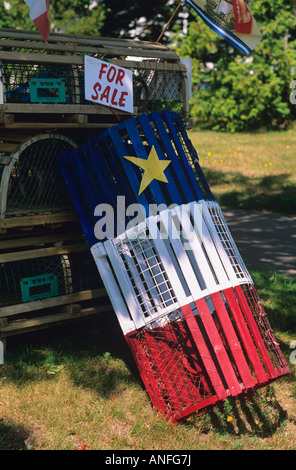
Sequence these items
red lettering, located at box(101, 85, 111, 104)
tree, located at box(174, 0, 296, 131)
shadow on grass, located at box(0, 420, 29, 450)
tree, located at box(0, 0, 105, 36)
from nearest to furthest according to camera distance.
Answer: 1. shadow on grass, located at box(0, 420, 29, 450)
2. red lettering, located at box(101, 85, 111, 104)
3. tree, located at box(174, 0, 296, 131)
4. tree, located at box(0, 0, 105, 36)

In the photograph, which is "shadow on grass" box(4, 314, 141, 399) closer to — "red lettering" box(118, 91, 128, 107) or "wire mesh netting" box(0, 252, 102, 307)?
"wire mesh netting" box(0, 252, 102, 307)

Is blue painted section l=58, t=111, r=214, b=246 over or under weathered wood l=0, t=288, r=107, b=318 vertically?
over

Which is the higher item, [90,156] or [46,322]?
[90,156]

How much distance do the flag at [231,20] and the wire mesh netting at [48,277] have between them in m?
2.40

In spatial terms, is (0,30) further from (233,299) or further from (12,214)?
(233,299)

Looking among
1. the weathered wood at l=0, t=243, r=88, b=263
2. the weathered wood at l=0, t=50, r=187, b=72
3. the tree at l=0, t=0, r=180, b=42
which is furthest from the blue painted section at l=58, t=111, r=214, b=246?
the tree at l=0, t=0, r=180, b=42

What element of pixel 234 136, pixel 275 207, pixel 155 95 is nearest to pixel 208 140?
pixel 234 136

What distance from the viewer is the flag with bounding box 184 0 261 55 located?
477cm

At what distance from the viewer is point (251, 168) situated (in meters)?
11.4

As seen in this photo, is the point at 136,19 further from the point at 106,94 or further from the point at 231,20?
the point at 106,94

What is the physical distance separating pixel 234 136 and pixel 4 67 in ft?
36.0

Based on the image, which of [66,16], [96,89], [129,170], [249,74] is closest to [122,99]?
[96,89]

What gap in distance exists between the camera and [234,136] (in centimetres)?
1434

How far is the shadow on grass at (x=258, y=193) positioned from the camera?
9.27m
